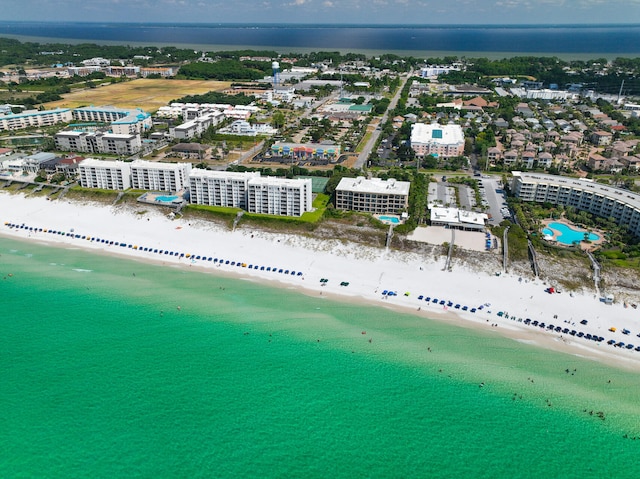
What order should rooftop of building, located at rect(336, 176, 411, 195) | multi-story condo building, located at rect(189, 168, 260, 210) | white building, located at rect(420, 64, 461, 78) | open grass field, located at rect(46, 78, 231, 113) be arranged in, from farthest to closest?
white building, located at rect(420, 64, 461, 78)
open grass field, located at rect(46, 78, 231, 113)
multi-story condo building, located at rect(189, 168, 260, 210)
rooftop of building, located at rect(336, 176, 411, 195)

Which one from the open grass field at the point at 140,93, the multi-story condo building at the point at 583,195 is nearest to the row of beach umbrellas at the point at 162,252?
the multi-story condo building at the point at 583,195

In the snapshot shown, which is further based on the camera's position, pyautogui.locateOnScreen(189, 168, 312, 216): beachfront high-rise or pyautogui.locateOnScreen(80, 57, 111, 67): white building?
pyautogui.locateOnScreen(80, 57, 111, 67): white building

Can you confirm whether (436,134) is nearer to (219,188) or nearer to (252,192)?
(252,192)

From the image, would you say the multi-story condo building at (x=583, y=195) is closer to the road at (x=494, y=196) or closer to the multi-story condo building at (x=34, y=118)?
the road at (x=494, y=196)

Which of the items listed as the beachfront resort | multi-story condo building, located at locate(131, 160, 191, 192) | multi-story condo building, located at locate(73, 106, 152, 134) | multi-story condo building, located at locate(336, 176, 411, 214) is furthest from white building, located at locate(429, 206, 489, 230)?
multi-story condo building, located at locate(73, 106, 152, 134)

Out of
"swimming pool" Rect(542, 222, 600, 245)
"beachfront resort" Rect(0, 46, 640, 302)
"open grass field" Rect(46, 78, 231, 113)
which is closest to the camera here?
"swimming pool" Rect(542, 222, 600, 245)

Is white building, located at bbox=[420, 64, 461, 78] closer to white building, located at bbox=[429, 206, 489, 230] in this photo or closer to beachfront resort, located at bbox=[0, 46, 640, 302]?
beachfront resort, located at bbox=[0, 46, 640, 302]

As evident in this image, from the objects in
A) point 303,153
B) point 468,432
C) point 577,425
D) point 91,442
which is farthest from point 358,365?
point 303,153

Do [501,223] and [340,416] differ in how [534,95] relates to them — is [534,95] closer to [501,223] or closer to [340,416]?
[501,223]
